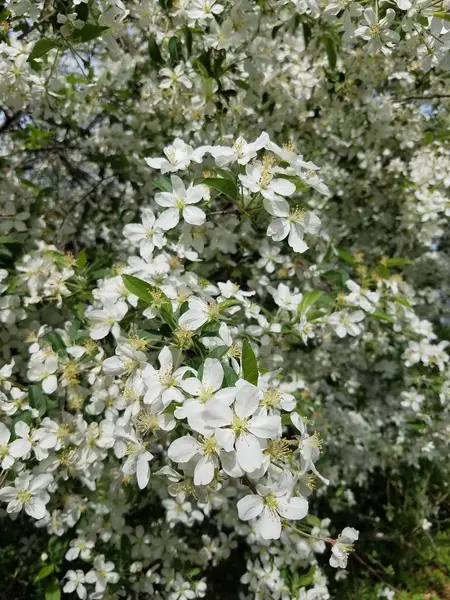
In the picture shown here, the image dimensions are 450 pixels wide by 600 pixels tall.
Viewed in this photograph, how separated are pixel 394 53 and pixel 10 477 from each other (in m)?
2.15

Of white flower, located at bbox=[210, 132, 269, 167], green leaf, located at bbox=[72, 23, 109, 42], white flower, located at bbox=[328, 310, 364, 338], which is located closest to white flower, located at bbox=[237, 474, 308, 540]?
white flower, located at bbox=[210, 132, 269, 167]

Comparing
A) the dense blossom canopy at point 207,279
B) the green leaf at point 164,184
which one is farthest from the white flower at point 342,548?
the green leaf at point 164,184

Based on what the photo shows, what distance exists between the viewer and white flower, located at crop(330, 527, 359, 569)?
3.27 ft

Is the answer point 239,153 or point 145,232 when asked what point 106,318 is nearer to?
point 145,232

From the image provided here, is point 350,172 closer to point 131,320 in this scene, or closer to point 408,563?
point 131,320

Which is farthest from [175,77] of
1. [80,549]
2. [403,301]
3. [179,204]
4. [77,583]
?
[77,583]

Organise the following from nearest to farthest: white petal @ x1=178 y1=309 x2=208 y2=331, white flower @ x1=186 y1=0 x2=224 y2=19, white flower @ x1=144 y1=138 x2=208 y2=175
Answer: white petal @ x1=178 y1=309 x2=208 y2=331, white flower @ x1=144 y1=138 x2=208 y2=175, white flower @ x1=186 y1=0 x2=224 y2=19

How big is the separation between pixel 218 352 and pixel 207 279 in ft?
2.58

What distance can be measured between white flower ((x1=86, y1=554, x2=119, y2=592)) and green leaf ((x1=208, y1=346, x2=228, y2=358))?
110 cm

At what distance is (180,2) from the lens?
1.49 meters

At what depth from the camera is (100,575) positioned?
5.36 feet

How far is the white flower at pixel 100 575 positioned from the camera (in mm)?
1625

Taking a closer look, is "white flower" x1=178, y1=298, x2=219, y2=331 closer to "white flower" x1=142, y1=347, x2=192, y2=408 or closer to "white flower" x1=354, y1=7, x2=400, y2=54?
"white flower" x1=142, y1=347, x2=192, y2=408

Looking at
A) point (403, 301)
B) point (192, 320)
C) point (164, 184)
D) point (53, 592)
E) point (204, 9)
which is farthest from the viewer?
point (403, 301)
